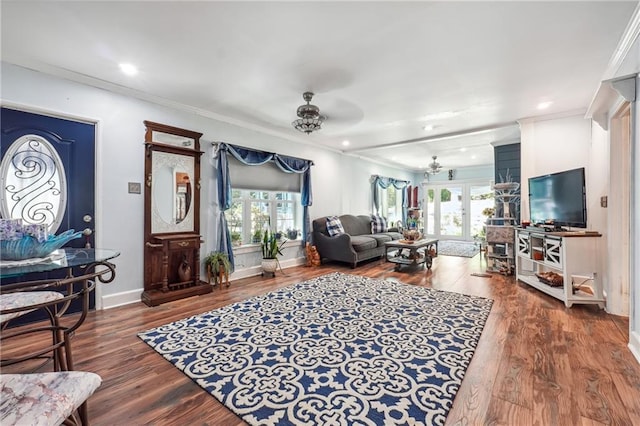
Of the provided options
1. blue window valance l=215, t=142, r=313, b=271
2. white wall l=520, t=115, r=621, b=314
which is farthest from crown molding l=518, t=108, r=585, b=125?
blue window valance l=215, t=142, r=313, b=271

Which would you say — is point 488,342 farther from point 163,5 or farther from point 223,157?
point 223,157

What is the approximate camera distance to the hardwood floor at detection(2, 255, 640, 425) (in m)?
1.48

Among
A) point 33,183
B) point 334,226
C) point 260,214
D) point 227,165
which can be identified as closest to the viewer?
point 33,183

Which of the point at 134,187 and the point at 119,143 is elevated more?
the point at 119,143

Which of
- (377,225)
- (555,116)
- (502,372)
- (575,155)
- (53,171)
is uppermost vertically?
(555,116)

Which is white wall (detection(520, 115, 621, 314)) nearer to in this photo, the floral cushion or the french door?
the french door

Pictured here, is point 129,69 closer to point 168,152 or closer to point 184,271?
point 168,152

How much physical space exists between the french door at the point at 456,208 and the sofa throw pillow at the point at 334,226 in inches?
192

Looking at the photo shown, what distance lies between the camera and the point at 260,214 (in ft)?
15.8

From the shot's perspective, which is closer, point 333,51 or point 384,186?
point 333,51

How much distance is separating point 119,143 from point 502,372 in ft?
13.8

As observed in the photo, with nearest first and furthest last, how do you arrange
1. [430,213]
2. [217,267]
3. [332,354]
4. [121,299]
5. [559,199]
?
[332,354], [121,299], [559,199], [217,267], [430,213]

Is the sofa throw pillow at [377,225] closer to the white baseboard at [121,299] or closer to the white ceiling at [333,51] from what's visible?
the white ceiling at [333,51]

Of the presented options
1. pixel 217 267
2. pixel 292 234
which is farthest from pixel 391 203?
pixel 217 267
